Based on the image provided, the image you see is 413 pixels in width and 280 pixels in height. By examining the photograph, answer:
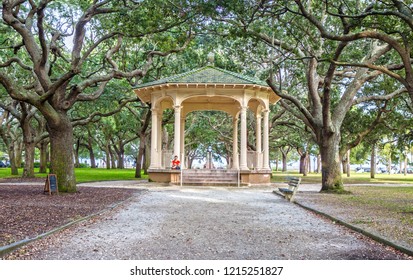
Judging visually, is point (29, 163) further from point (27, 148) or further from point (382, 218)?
point (382, 218)

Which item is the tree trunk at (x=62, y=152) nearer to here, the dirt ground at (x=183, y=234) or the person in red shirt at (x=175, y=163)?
the dirt ground at (x=183, y=234)

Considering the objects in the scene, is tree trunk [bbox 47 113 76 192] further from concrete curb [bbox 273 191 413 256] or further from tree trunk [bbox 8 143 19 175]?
tree trunk [bbox 8 143 19 175]

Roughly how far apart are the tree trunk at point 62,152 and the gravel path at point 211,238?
5.30 meters

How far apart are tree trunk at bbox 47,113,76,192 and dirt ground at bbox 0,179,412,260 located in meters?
3.10

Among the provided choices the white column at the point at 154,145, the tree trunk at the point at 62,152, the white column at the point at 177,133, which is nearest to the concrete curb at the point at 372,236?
the tree trunk at the point at 62,152

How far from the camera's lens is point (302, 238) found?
7980 millimetres

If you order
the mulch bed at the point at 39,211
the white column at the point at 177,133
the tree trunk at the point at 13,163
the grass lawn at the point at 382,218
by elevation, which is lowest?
the grass lawn at the point at 382,218

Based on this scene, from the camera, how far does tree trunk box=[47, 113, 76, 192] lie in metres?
16.3

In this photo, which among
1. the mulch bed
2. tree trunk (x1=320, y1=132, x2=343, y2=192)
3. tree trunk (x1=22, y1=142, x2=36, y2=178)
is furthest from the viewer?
tree trunk (x1=22, y1=142, x2=36, y2=178)

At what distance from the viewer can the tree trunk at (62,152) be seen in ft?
53.4

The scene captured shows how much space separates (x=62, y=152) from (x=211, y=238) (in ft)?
34.2

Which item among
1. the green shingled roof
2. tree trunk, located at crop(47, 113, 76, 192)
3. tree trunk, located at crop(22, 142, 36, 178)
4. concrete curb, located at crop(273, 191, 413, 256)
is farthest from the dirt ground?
tree trunk, located at crop(22, 142, 36, 178)

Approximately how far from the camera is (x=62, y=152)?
1636cm

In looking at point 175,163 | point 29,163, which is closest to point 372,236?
point 175,163
